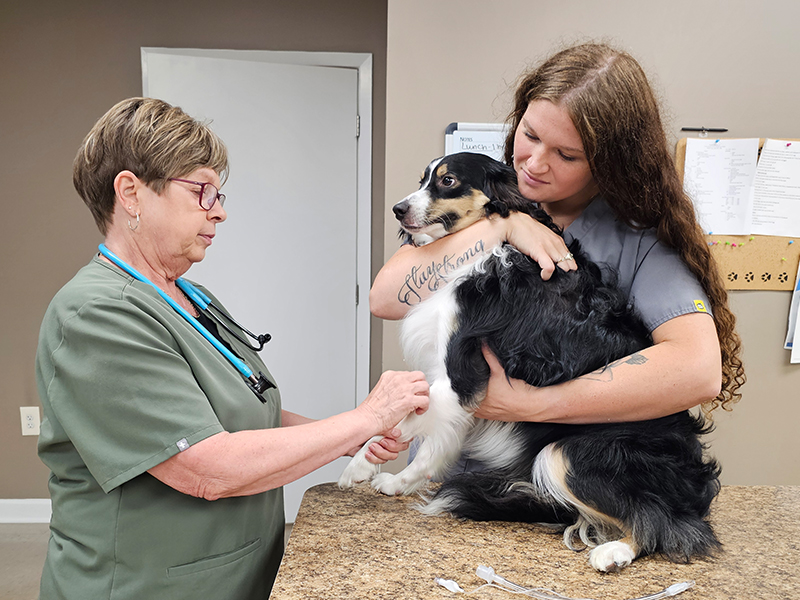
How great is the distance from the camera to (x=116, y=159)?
1.11m

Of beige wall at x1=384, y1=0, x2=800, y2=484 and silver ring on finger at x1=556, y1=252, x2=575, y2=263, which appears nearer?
silver ring on finger at x1=556, y1=252, x2=575, y2=263

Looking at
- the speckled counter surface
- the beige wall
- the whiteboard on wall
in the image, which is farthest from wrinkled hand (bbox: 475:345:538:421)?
the whiteboard on wall

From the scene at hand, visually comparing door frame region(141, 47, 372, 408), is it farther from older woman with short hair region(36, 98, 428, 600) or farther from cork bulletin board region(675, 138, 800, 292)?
older woman with short hair region(36, 98, 428, 600)

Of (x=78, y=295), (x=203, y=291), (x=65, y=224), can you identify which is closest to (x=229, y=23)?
(x=65, y=224)

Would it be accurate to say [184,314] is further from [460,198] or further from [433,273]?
[460,198]

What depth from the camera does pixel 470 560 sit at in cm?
109

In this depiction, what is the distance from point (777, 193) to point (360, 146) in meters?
2.17

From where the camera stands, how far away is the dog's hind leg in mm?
1257

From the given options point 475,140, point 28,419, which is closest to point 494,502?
point 475,140

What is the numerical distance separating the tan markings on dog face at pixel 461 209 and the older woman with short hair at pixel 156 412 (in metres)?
0.38

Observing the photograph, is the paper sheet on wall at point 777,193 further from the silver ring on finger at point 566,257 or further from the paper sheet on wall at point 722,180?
the silver ring on finger at point 566,257

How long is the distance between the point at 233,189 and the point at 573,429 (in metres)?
2.72

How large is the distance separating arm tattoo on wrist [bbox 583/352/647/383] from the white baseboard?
3682mm

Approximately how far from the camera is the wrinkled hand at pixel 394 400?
1186 millimetres
